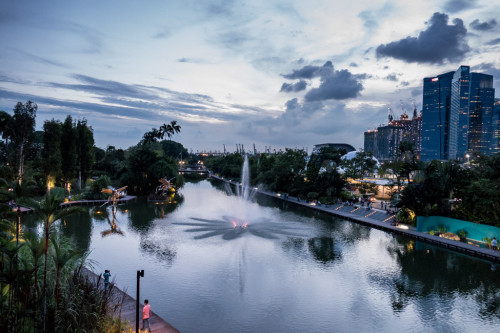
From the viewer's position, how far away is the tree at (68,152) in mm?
48719

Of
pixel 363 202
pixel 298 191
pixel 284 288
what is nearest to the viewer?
pixel 284 288

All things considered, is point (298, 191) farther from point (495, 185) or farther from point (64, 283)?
point (64, 283)

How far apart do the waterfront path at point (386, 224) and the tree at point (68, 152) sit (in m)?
33.6

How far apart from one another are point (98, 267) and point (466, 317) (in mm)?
20179

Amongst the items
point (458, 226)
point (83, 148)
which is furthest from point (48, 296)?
point (83, 148)

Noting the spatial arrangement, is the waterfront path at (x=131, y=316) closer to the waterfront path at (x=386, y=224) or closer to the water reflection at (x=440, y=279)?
the water reflection at (x=440, y=279)

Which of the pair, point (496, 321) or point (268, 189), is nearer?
point (496, 321)

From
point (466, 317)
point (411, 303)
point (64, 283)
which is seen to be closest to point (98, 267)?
point (64, 283)

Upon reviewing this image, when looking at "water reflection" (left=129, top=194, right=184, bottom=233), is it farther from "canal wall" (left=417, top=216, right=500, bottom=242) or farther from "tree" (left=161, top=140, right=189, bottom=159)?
"tree" (left=161, top=140, right=189, bottom=159)

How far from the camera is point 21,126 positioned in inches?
1630

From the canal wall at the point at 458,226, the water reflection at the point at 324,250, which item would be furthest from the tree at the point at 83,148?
the canal wall at the point at 458,226

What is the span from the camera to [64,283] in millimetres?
12945

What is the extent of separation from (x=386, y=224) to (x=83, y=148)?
4515 centimetres

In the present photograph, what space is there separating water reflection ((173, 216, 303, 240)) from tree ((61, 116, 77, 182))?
23541mm
